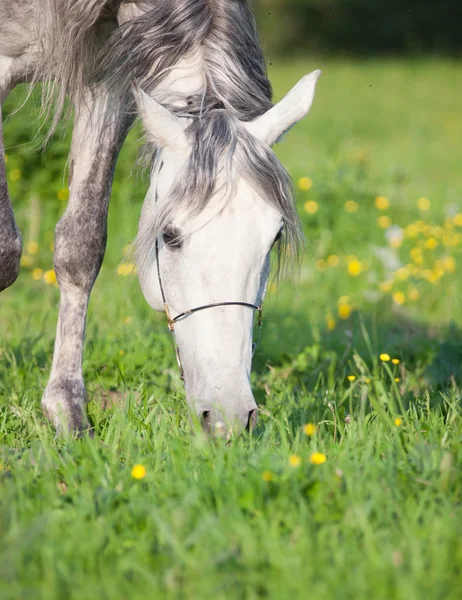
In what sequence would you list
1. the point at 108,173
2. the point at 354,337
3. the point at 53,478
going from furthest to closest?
the point at 354,337, the point at 108,173, the point at 53,478

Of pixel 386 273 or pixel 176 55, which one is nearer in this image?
pixel 176 55

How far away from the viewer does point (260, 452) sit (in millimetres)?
2375

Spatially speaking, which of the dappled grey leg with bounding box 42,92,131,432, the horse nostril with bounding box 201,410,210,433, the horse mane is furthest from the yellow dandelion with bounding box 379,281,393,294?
the horse nostril with bounding box 201,410,210,433

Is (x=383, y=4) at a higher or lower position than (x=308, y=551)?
higher

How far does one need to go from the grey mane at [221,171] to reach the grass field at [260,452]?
530 millimetres

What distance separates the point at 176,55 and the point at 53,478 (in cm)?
155

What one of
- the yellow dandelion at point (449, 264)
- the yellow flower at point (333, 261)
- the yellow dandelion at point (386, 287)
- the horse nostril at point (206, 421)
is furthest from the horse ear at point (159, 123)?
the yellow flower at point (333, 261)

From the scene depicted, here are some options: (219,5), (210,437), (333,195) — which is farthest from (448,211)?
(210,437)

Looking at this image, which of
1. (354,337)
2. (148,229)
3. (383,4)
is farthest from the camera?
(383,4)

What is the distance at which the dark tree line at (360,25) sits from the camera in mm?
26828

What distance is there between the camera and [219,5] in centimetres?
292

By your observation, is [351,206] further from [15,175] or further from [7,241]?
[7,241]

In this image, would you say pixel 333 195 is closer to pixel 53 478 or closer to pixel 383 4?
pixel 53 478

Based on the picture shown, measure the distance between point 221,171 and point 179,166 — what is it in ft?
0.58
